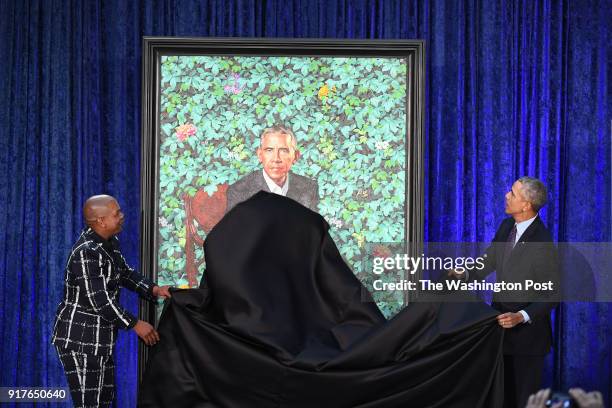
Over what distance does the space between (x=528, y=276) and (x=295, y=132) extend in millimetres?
1699

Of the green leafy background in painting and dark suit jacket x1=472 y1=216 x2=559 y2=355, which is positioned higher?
the green leafy background in painting

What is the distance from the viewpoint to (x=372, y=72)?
5281 millimetres

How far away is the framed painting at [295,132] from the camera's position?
17.2ft

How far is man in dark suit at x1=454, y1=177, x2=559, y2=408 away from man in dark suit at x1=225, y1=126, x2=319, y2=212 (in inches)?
43.7

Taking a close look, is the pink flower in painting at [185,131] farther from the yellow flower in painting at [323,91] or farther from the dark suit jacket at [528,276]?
the dark suit jacket at [528,276]

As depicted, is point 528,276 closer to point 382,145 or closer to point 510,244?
point 510,244

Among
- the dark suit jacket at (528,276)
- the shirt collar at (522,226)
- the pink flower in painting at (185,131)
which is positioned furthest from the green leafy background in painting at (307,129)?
the shirt collar at (522,226)

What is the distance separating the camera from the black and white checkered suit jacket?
4.40 meters

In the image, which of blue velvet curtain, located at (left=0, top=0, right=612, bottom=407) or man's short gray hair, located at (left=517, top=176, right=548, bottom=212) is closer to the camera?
man's short gray hair, located at (left=517, top=176, right=548, bottom=212)

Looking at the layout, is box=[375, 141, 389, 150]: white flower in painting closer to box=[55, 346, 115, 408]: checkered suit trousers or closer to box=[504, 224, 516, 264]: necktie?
box=[504, 224, 516, 264]: necktie

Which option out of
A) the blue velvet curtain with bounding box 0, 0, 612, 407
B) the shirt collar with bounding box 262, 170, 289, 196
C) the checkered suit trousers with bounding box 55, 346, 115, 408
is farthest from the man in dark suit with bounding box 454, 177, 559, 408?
the checkered suit trousers with bounding box 55, 346, 115, 408

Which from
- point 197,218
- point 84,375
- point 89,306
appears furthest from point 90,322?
point 197,218

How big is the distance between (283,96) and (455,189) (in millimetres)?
1302

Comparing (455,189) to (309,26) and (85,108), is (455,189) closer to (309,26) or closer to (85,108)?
(309,26)
